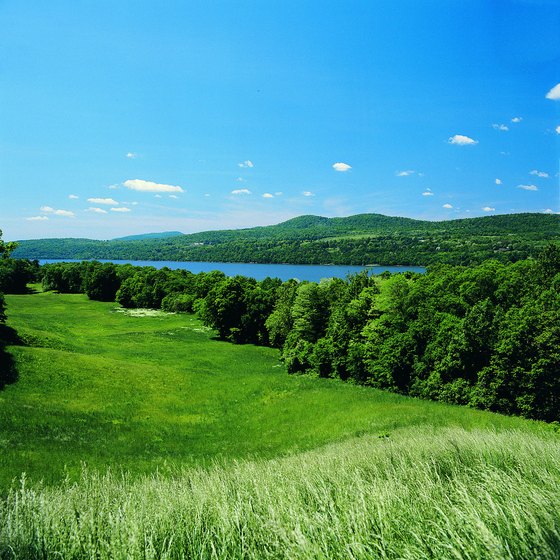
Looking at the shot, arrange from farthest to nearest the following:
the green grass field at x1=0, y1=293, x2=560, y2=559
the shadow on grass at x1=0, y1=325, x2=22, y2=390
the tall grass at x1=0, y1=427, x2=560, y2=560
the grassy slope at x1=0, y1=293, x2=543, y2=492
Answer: the shadow on grass at x1=0, y1=325, x2=22, y2=390 < the grassy slope at x1=0, y1=293, x2=543, y2=492 < the green grass field at x1=0, y1=293, x2=560, y2=559 < the tall grass at x1=0, y1=427, x2=560, y2=560

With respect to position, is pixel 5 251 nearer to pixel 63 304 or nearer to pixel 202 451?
pixel 202 451

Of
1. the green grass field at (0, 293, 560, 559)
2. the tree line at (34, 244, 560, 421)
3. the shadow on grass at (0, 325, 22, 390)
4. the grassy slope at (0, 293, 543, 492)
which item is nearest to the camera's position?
the green grass field at (0, 293, 560, 559)

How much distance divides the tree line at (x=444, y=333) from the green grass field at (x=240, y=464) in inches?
273

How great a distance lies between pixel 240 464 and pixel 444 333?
102ft

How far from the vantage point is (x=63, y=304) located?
95.0 metres

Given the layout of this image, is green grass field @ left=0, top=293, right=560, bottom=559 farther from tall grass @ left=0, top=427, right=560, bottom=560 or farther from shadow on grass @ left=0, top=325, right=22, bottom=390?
shadow on grass @ left=0, top=325, right=22, bottom=390

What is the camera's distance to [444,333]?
Result: 37750 millimetres

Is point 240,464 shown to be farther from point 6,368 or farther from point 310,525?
point 6,368

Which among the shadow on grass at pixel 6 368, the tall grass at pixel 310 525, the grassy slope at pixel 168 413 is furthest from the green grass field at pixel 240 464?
the shadow on grass at pixel 6 368

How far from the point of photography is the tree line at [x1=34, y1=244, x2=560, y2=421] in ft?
106

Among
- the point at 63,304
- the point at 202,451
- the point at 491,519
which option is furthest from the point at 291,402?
the point at 63,304

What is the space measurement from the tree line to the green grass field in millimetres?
6947

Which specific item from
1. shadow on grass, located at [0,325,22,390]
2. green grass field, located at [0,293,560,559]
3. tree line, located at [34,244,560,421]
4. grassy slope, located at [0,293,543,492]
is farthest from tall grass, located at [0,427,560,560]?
tree line, located at [34,244,560,421]

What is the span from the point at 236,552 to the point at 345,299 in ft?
154
